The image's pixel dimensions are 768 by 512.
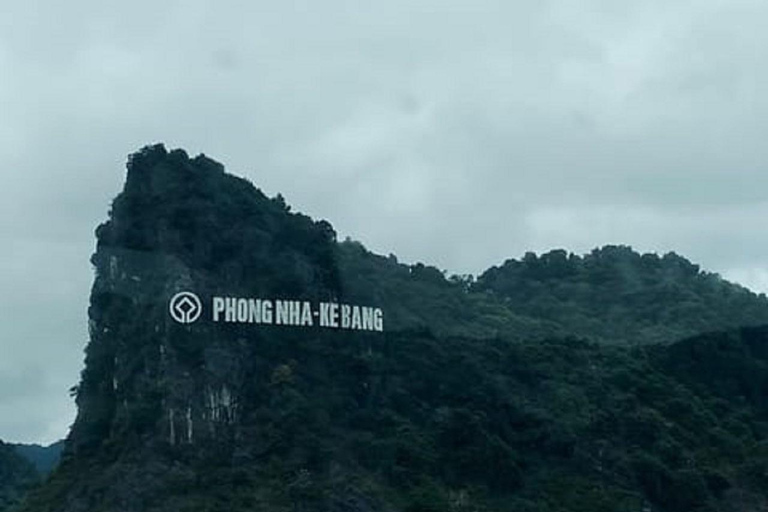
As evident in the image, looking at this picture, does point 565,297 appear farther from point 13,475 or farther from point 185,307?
point 185,307

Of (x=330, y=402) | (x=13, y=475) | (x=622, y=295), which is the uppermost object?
(x=622, y=295)

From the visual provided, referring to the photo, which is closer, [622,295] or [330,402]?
[330,402]

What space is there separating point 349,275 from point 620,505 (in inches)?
921

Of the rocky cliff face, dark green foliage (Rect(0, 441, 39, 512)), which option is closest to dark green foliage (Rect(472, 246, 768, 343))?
the rocky cliff face

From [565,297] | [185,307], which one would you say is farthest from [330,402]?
[565,297]

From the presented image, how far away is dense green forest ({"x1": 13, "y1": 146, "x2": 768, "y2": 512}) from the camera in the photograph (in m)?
77.9

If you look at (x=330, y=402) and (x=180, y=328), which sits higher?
(x=180, y=328)

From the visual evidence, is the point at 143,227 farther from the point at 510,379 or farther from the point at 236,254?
the point at 510,379

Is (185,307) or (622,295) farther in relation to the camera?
Result: (622,295)

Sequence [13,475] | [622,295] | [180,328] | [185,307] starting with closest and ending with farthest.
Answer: [180,328] → [185,307] → [13,475] → [622,295]

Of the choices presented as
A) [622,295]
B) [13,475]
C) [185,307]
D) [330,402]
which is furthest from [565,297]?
[185,307]

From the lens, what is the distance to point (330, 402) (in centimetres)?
8356

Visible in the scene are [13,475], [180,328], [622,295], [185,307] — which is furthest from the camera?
[622,295]

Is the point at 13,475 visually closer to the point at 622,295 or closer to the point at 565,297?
the point at 565,297
